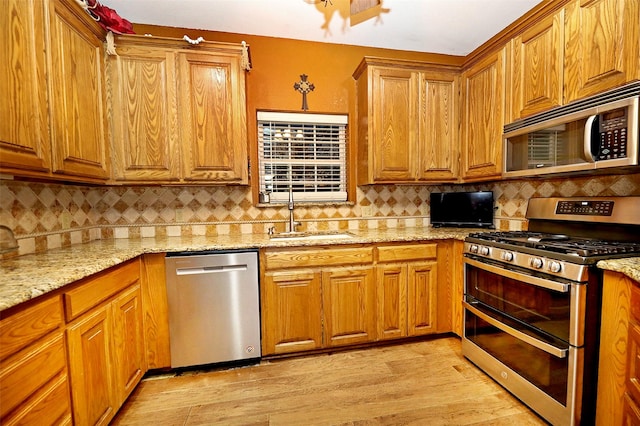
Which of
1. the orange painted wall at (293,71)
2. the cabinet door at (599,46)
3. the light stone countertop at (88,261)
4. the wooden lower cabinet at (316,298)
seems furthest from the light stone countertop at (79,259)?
the cabinet door at (599,46)

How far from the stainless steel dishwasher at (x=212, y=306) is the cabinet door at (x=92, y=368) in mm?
449

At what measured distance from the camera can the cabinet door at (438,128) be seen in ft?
8.21

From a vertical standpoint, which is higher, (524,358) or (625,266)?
(625,266)

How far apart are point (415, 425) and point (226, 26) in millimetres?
3122

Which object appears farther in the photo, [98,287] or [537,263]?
[537,263]

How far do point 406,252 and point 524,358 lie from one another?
0.95m

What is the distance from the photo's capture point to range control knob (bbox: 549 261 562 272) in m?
1.40

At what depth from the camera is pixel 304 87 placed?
8.61 ft

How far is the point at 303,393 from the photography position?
1755mm

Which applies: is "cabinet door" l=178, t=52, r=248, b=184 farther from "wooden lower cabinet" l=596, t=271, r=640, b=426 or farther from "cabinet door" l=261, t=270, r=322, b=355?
"wooden lower cabinet" l=596, t=271, r=640, b=426

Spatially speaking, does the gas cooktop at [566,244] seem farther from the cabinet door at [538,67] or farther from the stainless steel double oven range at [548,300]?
the cabinet door at [538,67]

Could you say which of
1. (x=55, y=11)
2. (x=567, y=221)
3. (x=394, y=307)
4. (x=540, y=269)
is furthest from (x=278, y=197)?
(x=567, y=221)

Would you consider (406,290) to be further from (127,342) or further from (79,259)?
(79,259)

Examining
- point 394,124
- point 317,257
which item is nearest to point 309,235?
point 317,257
